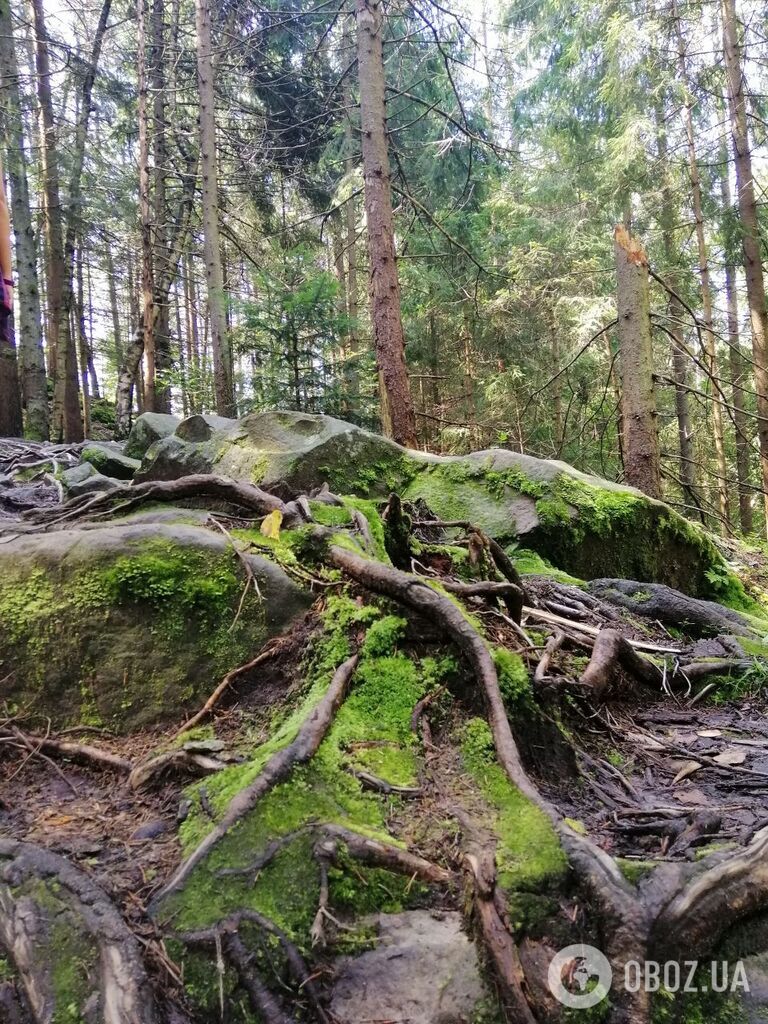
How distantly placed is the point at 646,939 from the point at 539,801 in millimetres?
519

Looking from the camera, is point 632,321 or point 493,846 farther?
point 632,321

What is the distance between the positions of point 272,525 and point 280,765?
5.66ft

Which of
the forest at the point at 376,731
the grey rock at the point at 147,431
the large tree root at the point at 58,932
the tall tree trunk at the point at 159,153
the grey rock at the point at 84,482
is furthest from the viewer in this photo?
the tall tree trunk at the point at 159,153

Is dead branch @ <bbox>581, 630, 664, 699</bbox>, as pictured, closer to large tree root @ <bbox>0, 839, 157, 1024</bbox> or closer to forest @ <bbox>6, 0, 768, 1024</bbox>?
forest @ <bbox>6, 0, 768, 1024</bbox>

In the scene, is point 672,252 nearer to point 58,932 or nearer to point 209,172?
point 209,172

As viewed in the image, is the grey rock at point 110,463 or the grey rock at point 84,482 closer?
the grey rock at point 84,482

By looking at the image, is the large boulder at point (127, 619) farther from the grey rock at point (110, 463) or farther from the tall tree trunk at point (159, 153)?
the tall tree trunk at point (159, 153)

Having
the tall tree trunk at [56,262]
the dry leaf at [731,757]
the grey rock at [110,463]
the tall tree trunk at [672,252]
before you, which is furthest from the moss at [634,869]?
the tall tree trunk at [56,262]

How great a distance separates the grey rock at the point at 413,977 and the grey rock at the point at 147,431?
7.62 metres

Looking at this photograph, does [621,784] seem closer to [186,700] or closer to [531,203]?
[186,700]

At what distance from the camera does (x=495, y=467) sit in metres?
6.46

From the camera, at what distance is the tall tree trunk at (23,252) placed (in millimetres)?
12211

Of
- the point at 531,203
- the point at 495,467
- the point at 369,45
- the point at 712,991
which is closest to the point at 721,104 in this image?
the point at 531,203

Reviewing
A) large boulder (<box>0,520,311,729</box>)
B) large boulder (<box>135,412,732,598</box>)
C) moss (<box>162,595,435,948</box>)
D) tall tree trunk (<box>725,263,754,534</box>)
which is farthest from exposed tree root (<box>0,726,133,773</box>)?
tall tree trunk (<box>725,263,754,534</box>)
